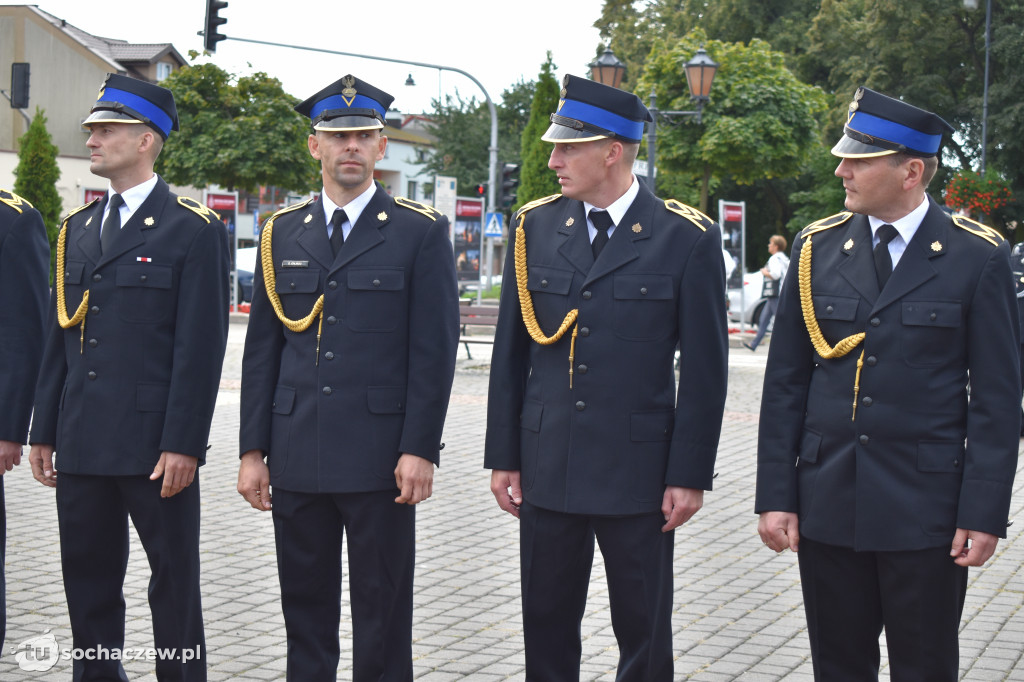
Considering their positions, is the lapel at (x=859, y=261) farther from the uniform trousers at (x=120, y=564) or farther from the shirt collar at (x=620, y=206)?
the uniform trousers at (x=120, y=564)

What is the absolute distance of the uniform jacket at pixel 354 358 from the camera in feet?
13.8

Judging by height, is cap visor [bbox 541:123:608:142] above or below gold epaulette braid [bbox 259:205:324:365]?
above

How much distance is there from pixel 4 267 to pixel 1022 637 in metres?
4.54

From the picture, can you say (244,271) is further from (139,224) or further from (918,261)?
(918,261)

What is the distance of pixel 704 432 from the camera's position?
3961mm

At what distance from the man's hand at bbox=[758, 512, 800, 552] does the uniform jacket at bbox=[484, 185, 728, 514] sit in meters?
0.22

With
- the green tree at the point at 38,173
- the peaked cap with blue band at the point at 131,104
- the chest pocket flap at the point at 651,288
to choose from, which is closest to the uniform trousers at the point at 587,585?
the chest pocket flap at the point at 651,288

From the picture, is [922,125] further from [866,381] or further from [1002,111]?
[1002,111]

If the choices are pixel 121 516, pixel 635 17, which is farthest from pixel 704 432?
pixel 635 17

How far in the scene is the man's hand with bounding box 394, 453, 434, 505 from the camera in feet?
13.7

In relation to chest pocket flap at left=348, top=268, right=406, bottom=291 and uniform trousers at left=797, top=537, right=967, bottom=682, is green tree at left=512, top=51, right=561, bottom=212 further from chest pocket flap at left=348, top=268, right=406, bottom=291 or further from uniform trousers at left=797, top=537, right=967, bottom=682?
uniform trousers at left=797, top=537, right=967, bottom=682

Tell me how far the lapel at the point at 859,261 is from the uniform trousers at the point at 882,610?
29.6 inches

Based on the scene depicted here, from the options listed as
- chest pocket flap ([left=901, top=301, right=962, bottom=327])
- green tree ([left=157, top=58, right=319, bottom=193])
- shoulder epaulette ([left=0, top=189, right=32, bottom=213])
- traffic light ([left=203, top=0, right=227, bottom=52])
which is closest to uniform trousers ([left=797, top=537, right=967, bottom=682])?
chest pocket flap ([left=901, top=301, right=962, bottom=327])

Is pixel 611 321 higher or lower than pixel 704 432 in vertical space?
higher
